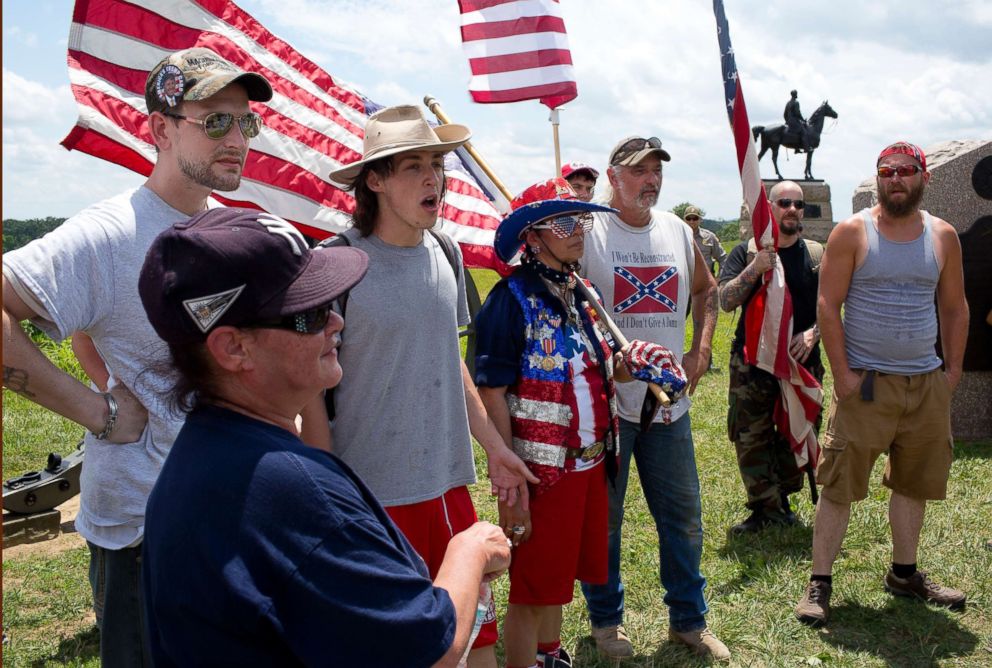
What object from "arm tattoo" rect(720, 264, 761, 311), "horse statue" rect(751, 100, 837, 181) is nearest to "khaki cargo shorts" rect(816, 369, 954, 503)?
"arm tattoo" rect(720, 264, 761, 311)

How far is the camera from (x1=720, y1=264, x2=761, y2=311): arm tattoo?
198 inches

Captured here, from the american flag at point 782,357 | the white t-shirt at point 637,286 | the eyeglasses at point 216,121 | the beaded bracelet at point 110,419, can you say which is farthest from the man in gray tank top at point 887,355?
the beaded bracelet at point 110,419

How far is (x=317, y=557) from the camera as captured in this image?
4.30 feet

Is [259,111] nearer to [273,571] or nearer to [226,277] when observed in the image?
[226,277]

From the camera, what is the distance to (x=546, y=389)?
3.28 meters

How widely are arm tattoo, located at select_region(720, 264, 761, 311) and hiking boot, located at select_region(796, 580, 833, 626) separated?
5.65 feet

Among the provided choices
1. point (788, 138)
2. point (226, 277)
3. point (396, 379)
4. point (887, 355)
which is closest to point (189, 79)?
point (396, 379)

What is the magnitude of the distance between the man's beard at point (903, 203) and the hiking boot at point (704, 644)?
2197mm

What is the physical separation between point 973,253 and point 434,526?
6.47m

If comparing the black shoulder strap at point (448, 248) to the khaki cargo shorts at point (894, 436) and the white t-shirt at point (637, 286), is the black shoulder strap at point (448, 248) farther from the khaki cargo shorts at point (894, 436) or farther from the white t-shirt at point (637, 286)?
the khaki cargo shorts at point (894, 436)

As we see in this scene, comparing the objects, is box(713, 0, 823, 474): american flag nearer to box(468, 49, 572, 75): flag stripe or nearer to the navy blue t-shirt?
box(468, 49, 572, 75): flag stripe

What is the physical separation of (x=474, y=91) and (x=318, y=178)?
974mm

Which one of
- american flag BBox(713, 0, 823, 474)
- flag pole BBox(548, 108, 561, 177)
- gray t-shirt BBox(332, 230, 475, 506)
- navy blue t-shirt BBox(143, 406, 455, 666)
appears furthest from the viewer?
american flag BBox(713, 0, 823, 474)

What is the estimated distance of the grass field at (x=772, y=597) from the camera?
395 cm
